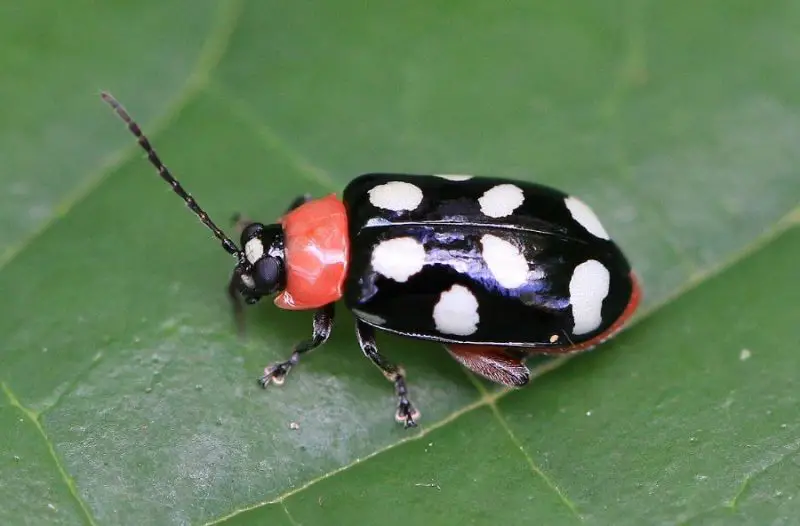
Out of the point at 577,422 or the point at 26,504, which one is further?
the point at 577,422

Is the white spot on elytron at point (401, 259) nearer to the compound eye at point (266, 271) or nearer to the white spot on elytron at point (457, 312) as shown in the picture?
the white spot on elytron at point (457, 312)

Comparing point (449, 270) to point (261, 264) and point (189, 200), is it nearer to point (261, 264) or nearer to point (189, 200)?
point (261, 264)

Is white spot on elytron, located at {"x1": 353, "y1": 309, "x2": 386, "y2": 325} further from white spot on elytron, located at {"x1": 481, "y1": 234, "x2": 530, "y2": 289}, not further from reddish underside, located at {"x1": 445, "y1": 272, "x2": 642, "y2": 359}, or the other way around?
white spot on elytron, located at {"x1": 481, "y1": 234, "x2": 530, "y2": 289}

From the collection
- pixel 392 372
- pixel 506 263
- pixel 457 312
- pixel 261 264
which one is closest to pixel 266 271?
pixel 261 264

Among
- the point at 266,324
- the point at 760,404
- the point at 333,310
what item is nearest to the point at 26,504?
the point at 266,324

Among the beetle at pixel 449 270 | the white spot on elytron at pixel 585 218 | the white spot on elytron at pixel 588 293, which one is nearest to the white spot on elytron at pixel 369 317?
the beetle at pixel 449 270

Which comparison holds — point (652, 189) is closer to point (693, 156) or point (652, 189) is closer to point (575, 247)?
point (693, 156)
